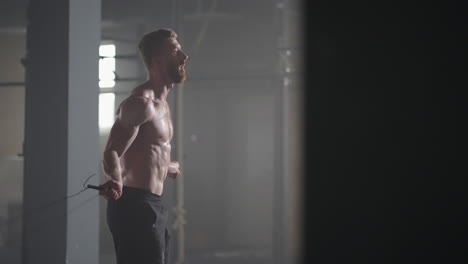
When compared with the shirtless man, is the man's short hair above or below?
above

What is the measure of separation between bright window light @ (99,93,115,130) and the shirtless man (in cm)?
282

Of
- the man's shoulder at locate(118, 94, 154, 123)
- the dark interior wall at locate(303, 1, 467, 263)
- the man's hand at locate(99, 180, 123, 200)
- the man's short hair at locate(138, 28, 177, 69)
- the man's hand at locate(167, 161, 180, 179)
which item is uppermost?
the man's short hair at locate(138, 28, 177, 69)

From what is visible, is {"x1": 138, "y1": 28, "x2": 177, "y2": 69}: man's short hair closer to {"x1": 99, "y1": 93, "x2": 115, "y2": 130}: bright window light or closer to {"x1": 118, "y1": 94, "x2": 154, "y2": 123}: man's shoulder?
{"x1": 118, "y1": 94, "x2": 154, "y2": 123}: man's shoulder

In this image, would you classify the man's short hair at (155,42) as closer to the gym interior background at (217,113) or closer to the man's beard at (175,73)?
the man's beard at (175,73)

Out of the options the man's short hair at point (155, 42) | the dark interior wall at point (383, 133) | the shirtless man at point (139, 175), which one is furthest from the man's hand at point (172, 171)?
the dark interior wall at point (383, 133)

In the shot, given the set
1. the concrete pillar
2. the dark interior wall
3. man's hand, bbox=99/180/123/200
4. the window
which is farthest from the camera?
the window

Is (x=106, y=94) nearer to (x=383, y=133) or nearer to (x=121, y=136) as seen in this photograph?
(x=121, y=136)

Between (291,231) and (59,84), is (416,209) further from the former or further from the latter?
(291,231)

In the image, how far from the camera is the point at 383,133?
66cm

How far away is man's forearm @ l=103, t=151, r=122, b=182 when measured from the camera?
7.79 feet

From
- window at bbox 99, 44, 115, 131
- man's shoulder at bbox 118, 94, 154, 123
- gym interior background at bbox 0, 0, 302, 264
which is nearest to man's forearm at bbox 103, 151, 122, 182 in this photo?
man's shoulder at bbox 118, 94, 154, 123

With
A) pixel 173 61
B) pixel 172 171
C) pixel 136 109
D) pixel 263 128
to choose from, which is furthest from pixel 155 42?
pixel 263 128

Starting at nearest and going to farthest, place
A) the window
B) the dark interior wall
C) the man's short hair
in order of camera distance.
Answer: the dark interior wall → the man's short hair → the window

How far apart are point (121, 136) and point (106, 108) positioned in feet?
9.97
